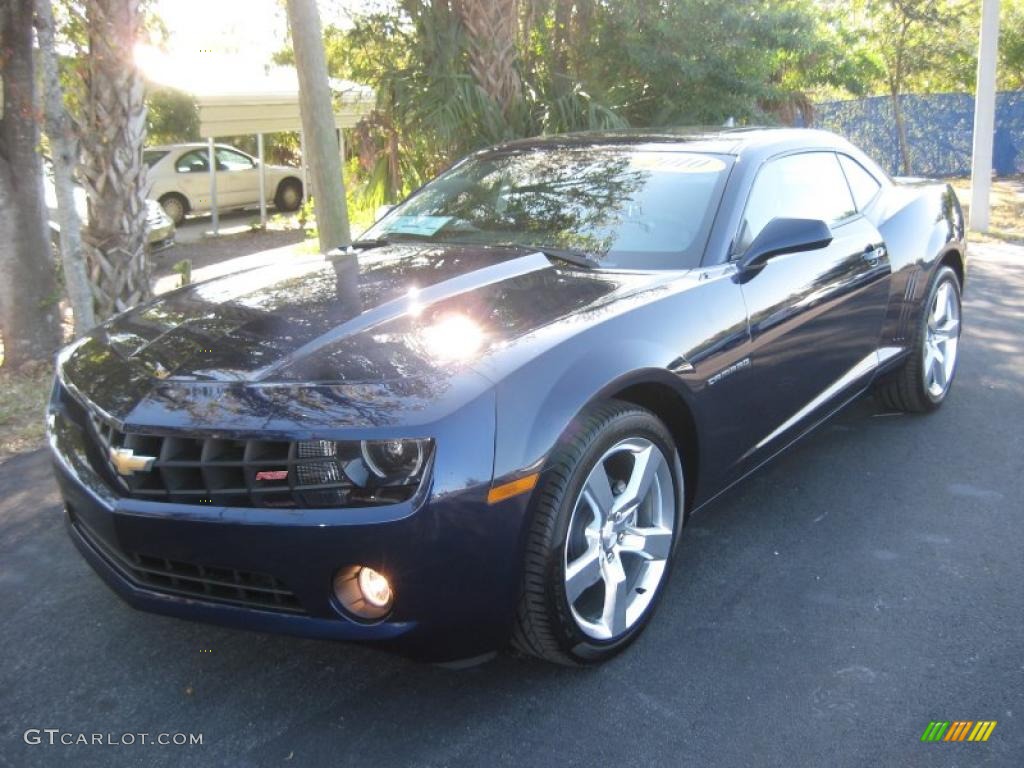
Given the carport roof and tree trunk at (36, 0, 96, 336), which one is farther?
the carport roof

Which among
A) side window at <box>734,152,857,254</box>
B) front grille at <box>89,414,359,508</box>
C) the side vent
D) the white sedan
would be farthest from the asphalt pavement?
the white sedan

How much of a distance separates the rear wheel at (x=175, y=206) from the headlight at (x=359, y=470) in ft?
53.1

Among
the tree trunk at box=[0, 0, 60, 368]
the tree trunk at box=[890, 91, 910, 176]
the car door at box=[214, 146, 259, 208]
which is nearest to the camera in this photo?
the tree trunk at box=[0, 0, 60, 368]

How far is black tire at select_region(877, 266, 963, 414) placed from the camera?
4.93m

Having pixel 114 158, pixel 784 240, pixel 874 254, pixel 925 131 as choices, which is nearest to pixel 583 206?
pixel 784 240

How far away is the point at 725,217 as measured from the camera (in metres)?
3.71

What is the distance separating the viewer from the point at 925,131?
70.4 feet

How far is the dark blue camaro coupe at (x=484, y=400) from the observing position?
2467 millimetres

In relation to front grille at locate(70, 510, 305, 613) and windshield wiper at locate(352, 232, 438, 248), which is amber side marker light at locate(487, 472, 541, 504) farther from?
windshield wiper at locate(352, 232, 438, 248)

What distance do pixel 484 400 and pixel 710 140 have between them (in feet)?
7.25

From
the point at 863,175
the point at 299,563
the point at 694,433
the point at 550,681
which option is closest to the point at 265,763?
the point at 299,563

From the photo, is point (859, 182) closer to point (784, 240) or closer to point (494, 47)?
point (784, 240)

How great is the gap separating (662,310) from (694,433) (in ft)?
1.40

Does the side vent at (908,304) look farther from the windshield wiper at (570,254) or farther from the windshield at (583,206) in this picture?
the windshield wiper at (570,254)
